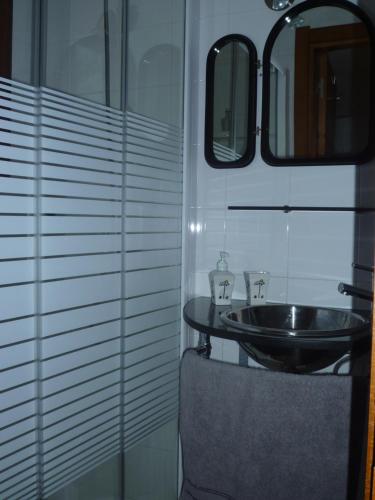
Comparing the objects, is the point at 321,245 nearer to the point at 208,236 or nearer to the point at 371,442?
the point at 208,236

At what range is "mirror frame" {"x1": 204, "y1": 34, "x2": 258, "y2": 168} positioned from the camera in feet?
6.17

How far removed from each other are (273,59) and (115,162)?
2.88ft

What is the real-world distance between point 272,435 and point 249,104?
1.34 m

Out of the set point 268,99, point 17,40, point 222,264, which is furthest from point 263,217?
point 17,40

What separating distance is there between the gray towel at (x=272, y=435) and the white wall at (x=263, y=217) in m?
0.80

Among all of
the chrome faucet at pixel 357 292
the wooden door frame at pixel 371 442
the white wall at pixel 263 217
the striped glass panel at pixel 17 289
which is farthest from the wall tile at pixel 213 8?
the wooden door frame at pixel 371 442

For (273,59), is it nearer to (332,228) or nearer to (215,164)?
(215,164)

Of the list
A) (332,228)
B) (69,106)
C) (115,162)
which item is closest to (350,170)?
(332,228)

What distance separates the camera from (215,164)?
1.96 metres

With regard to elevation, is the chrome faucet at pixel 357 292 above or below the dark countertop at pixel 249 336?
A: above

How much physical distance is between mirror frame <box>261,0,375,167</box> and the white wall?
3 cm

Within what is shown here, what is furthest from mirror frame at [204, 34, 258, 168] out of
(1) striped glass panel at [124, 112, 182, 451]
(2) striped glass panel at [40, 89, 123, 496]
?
(2) striped glass panel at [40, 89, 123, 496]

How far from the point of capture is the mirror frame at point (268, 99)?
168cm

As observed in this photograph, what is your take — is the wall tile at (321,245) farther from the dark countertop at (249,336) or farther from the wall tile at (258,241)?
the dark countertop at (249,336)
